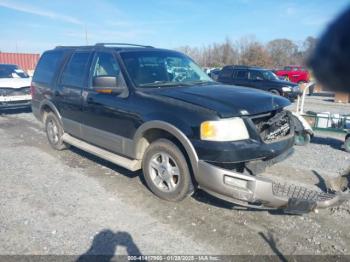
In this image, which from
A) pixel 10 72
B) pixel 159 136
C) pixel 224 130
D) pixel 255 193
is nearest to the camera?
pixel 255 193

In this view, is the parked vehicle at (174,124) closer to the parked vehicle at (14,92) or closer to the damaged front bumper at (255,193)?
the damaged front bumper at (255,193)

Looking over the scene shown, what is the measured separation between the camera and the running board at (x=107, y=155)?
4.14 m

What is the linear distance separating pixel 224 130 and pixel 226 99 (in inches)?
19.7

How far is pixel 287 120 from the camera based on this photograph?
13.1 feet

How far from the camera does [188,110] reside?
339 centimetres

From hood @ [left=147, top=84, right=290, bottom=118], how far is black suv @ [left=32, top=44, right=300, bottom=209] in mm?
11

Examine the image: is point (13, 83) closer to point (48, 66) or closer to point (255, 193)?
point (48, 66)

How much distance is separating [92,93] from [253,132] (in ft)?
8.43

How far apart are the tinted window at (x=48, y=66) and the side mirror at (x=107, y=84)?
6.65 ft

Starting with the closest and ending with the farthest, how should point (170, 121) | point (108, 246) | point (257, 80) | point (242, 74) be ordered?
point (108, 246) → point (170, 121) → point (257, 80) → point (242, 74)

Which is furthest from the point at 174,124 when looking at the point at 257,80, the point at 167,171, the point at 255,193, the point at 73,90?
the point at 257,80

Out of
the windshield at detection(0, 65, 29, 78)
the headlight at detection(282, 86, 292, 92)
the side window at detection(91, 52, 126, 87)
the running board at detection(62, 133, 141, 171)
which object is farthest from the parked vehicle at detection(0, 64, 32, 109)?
the headlight at detection(282, 86, 292, 92)

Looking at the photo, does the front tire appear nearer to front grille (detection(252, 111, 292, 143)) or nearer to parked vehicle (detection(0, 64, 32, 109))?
front grille (detection(252, 111, 292, 143))

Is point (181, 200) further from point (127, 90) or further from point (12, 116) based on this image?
point (12, 116)
